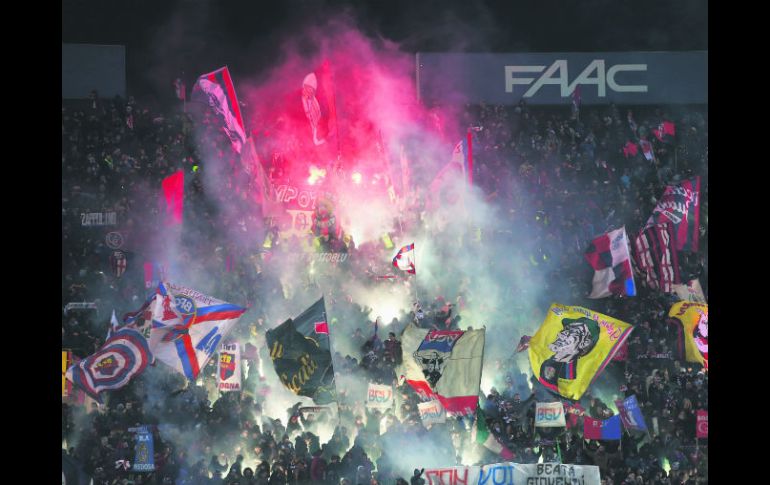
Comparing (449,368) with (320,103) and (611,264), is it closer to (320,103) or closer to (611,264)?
(611,264)

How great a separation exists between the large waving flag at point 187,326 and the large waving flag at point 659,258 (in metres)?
7.29

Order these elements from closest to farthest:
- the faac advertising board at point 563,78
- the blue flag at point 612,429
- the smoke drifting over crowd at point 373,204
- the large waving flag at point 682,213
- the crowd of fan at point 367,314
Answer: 1. the crowd of fan at point 367,314
2. the blue flag at point 612,429
3. the smoke drifting over crowd at point 373,204
4. the large waving flag at point 682,213
5. the faac advertising board at point 563,78

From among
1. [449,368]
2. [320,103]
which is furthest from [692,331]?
[320,103]

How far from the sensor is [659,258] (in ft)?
53.8

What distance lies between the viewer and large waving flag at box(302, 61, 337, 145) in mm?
18016

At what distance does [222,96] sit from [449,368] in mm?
6947

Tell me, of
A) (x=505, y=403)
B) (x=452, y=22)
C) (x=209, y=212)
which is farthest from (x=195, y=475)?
(x=452, y=22)

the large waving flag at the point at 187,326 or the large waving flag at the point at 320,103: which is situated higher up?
the large waving flag at the point at 320,103

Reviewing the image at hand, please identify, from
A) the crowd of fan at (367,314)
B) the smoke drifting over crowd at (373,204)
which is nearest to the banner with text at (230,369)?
the crowd of fan at (367,314)

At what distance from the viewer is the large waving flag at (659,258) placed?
1638 cm

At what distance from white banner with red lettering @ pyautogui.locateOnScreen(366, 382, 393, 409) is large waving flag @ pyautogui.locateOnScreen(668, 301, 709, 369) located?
4.97 m

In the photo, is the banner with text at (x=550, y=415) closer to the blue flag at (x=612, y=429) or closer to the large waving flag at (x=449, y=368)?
the blue flag at (x=612, y=429)

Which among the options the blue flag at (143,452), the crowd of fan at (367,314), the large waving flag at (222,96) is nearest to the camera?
the blue flag at (143,452)

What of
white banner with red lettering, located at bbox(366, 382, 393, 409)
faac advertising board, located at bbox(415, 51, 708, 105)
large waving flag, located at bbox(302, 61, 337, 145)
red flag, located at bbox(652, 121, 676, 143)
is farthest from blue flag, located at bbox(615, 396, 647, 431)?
faac advertising board, located at bbox(415, 51, 708, 105)
